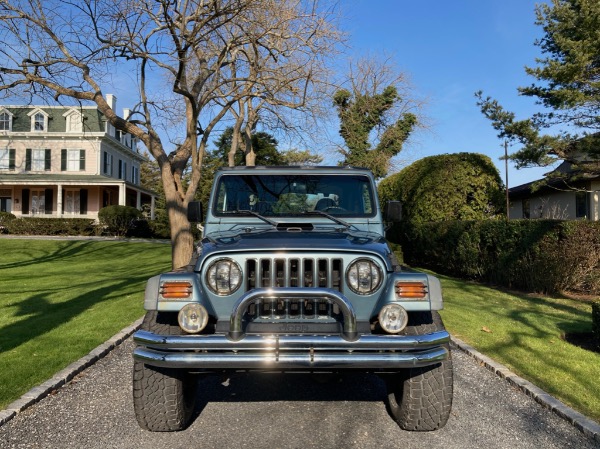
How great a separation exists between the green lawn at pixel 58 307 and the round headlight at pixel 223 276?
2178 millimetres

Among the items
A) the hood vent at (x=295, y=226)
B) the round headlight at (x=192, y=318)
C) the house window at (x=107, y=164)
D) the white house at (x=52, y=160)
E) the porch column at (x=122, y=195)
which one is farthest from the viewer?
the house window at (x=107, y=164)

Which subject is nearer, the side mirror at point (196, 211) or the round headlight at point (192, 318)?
the round headlight at point (192, 318)

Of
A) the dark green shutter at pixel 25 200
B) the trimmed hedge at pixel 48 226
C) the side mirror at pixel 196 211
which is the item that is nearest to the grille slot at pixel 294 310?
the side mirror at pixel 196 211

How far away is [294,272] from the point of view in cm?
326

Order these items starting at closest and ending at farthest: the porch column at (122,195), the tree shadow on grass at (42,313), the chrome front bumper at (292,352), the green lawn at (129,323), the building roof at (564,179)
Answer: the chrome front bumper at (292,352), the green lawn at (129,323), the tree shadow on grass at (42,313), the building roof at (564,179), the porch column at (122,195)


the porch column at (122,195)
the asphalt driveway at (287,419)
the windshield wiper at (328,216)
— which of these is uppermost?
the porch column at (122,195)

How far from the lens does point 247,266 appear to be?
3223 millimetres

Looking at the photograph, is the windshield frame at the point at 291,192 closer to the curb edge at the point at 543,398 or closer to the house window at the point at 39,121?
the curb edge at the point at 543,398

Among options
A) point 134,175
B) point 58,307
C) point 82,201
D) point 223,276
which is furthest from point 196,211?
point 134,175

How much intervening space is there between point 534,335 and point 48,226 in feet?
91.9

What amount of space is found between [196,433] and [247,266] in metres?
1.33

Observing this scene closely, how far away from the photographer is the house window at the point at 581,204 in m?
19.7

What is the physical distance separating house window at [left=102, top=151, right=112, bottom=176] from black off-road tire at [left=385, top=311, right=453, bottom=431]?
113 feet

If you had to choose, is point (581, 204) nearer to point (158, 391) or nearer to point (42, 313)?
point (42, 313)
